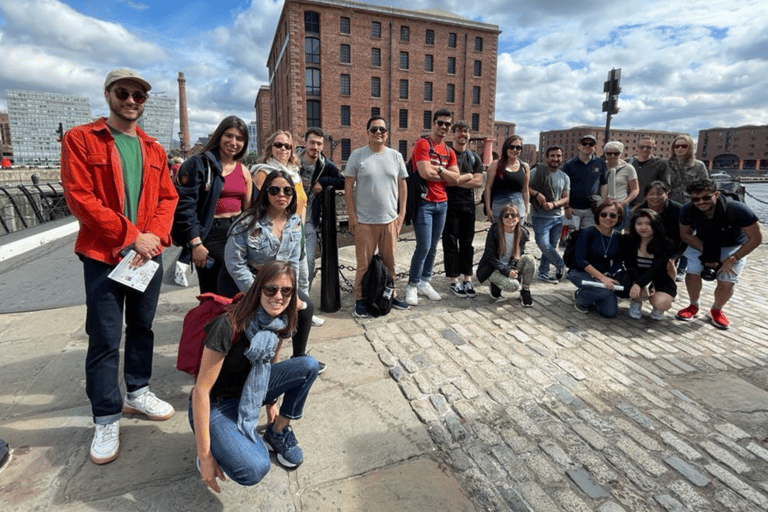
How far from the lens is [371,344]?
3.87 m

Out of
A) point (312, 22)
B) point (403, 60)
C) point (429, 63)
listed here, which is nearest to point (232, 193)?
point (312, 22)

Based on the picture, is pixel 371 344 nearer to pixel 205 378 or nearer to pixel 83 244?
pixel 205 378

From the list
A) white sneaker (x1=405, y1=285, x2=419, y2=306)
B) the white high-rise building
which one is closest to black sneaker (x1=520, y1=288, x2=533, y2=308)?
white sneaker (x1=405, y1=285, x2=419, y2=306)

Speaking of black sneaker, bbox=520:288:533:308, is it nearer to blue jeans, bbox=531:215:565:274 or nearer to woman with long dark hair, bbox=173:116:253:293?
blue jeans, bbox=531:215:565:274

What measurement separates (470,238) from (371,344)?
2.09m

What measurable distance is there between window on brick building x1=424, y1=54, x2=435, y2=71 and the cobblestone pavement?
1701 inches

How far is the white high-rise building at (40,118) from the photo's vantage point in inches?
5044

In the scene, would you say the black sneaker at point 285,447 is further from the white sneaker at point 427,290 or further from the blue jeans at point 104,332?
the white sneaker at point 427,290

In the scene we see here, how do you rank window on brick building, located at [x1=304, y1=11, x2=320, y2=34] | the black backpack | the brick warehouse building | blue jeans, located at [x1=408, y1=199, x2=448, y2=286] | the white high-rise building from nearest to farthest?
the black backpack → blue jeans, located at [x1=408, y1=199, x2=448, y2=286] → window on brick building, located at [x1=304, y1=11, x2=320, y2=34] → the brick warehouse building → the white high-rise building

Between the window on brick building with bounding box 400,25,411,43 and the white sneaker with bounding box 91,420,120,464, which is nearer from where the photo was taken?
the white sneaker with bounding box 91,420,120,464

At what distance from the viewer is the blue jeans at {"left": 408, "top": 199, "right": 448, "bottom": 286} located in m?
4.69

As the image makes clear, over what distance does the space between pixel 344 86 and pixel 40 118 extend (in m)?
160

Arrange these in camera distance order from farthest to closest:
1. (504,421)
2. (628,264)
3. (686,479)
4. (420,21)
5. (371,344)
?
(420,21), (628,264), (371,344), (504,421), (686,479)

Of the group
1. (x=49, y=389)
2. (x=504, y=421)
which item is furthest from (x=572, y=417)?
(x=49, y=389)
